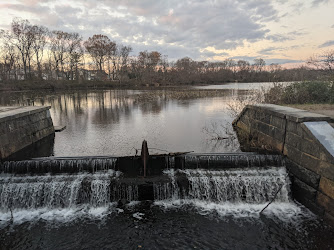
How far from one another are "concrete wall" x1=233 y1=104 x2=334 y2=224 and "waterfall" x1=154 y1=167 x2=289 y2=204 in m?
0.60

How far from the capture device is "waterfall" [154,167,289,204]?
6.76 m

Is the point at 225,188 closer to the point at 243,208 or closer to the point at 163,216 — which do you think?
the point at 243,208

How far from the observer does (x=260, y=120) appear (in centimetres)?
989

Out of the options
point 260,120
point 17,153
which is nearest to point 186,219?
point 260,120

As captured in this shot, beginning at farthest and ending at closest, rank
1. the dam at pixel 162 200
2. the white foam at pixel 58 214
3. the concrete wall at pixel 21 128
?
the concrete wall at pixel 21 128 → the white foam at pixel 58 214 → the dam at pixel 162 200

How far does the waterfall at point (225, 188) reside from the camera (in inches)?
266

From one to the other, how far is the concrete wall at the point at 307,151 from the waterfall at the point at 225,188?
1.98 ft

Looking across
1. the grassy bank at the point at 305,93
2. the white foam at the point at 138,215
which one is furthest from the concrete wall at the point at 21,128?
the grassy bank at the point at 305,93

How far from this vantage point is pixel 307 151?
6629mm

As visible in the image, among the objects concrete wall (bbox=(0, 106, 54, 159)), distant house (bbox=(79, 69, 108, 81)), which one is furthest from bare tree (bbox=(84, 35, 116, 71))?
concrete wall (bbox=(0, 106, 54, 159))

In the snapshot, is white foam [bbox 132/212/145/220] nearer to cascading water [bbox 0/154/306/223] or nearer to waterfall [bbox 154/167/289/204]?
cascading water [bbox 0/154/306/223]

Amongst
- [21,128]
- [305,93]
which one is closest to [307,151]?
[305,93]

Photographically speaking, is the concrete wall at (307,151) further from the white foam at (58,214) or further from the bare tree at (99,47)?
the bare tree at (99,47)

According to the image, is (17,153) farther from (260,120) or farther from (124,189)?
(260,120)
